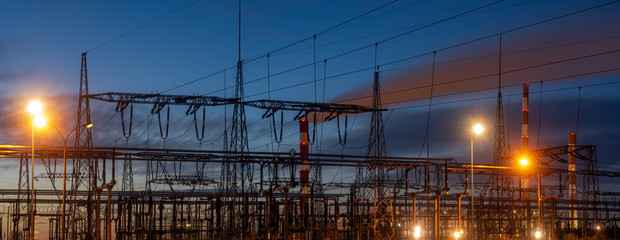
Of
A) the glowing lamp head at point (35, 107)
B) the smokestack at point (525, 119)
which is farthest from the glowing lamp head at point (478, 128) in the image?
the smokestack at point (525, 119)

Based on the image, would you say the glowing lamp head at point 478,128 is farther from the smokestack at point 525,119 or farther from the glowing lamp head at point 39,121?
the smokestack at point 525,119

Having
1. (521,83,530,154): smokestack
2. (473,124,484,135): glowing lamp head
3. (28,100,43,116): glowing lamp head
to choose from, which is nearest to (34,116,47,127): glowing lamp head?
(28,100,43,116): glowing lamp head

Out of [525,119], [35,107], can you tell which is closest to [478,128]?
[35,107]

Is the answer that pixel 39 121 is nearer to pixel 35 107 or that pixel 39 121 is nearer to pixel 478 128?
pixel 35 107

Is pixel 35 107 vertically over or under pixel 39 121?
over

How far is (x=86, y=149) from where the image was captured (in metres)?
24.0

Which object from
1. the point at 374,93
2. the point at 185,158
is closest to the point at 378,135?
the point at 374,93

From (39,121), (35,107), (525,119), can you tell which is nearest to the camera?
(35,107)

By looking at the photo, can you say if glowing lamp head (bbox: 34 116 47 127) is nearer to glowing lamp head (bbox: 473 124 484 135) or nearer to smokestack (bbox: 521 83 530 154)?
glowing lamp head (bbox: 473 124 484 135)

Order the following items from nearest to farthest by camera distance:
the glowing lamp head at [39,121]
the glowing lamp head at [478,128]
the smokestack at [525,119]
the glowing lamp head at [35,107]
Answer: the glowing lamp head at [35,107]
the glowing lamp head at [39,121]
the glowing lamp head at [478,128]
the smokestack at [525,119]

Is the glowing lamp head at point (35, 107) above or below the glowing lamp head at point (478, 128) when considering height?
above

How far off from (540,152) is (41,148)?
42099mm

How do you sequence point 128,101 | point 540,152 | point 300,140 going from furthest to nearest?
point 300,140
point 540,152
point 128,101

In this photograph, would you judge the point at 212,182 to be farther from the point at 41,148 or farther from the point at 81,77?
the point at 41,148
